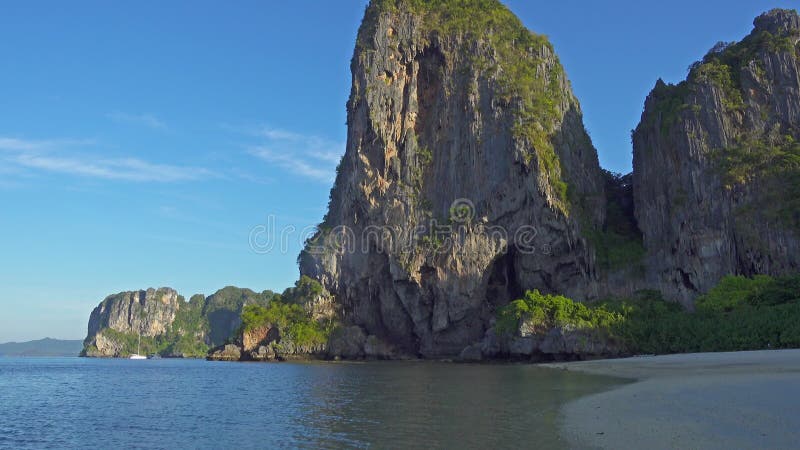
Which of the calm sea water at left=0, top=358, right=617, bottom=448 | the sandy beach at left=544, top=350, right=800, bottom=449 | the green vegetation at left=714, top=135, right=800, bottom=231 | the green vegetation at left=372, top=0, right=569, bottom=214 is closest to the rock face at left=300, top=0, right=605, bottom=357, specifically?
the green vegetation at left=372, top=0, right=569, bottom=214

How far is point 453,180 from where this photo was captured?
75.2 metres

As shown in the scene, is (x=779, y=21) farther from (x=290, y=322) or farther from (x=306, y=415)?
(x=306, y=415)

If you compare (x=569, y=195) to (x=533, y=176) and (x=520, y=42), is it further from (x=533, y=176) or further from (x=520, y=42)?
(x=520, y=42)

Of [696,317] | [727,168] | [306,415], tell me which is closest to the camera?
[306,415]

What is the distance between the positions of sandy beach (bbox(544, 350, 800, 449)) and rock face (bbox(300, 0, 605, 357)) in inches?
1721

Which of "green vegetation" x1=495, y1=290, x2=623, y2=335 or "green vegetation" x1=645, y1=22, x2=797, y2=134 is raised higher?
"green vegetation" x1=645, y1=22, x2=797, y2=134

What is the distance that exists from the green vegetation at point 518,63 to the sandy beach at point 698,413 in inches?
1843

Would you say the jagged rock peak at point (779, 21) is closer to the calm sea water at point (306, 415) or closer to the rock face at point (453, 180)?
the rock face at point (453, 180)

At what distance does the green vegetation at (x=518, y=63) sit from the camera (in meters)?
69.9

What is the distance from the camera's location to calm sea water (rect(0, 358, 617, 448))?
15906 mm

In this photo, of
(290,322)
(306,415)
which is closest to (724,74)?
(290,322)

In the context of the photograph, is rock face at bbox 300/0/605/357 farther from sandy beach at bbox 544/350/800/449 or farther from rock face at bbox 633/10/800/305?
sandy beach at bbox 544/350/800/449

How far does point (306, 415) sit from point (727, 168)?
172 ft

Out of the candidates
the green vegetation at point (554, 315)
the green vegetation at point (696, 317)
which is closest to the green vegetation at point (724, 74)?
the green vegetation at point (696, 317)
